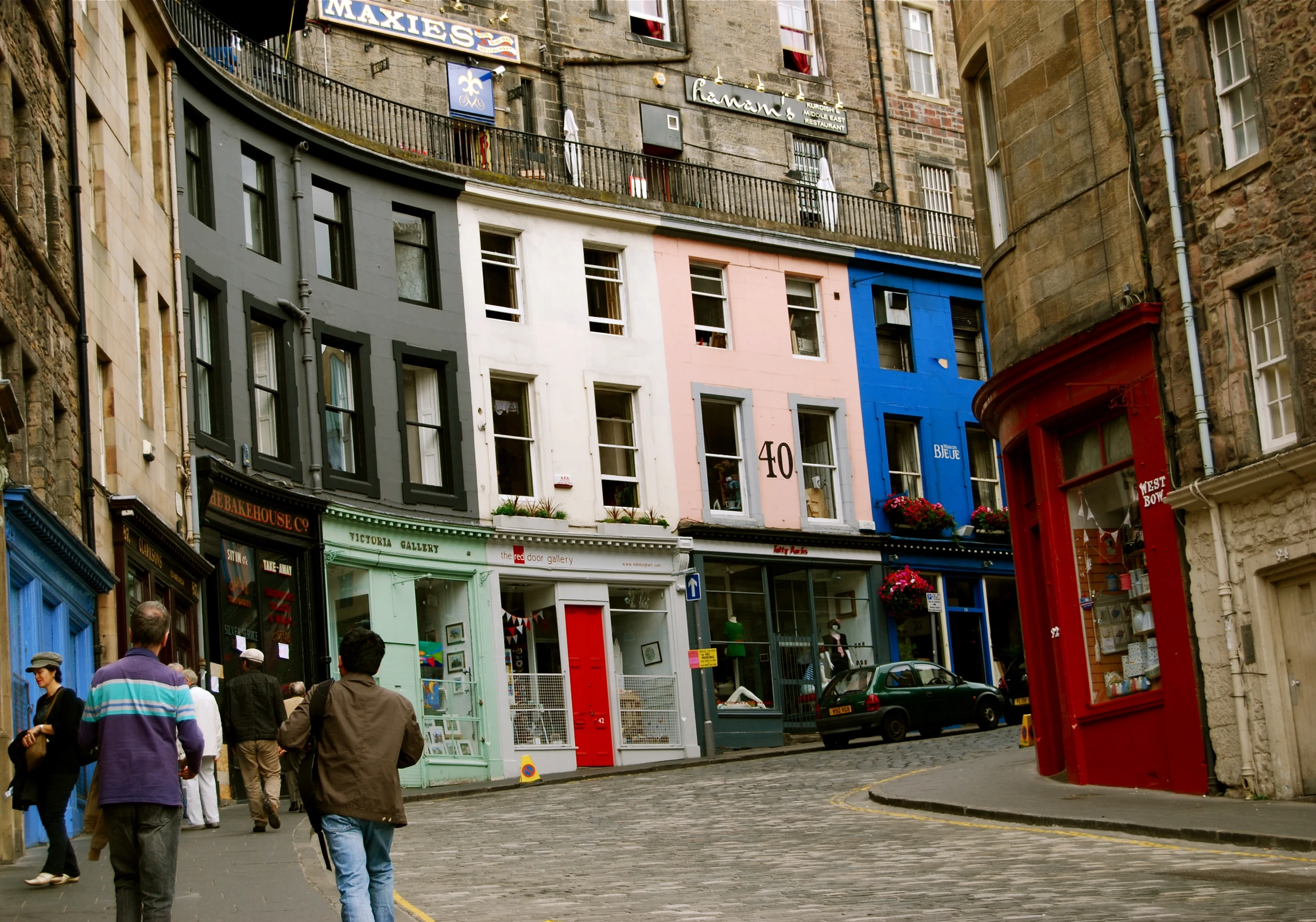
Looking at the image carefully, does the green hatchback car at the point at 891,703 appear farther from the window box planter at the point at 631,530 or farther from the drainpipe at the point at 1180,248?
the drainpipe at the point at 1180,248

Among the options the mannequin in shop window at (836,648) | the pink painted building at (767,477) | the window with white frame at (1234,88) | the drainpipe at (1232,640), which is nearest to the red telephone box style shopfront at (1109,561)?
the drainpipe at (1232,640)

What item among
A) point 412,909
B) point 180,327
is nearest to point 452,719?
point 180,327

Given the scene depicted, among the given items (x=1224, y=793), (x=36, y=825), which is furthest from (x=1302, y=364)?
(x=36, y=825)

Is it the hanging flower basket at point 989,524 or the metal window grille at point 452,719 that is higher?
the hanging flower basket at point 989,524

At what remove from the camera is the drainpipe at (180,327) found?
2478 cm

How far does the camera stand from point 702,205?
36969 millimetres

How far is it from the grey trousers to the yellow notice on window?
2109 cm

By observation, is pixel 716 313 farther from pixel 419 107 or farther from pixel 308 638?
pixel 308 638

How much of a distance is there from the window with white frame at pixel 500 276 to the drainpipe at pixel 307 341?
443 centimetres

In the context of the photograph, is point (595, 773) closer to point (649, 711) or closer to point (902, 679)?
point (649, 711)

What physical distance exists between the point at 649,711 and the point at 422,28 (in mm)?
13864

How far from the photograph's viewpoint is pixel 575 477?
108ft

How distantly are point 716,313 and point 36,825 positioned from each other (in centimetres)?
2112

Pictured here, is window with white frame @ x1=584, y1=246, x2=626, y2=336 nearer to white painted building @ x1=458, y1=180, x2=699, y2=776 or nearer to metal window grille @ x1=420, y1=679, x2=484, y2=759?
white painted building @ x1=458, y1=180, x2=699, y2=776
